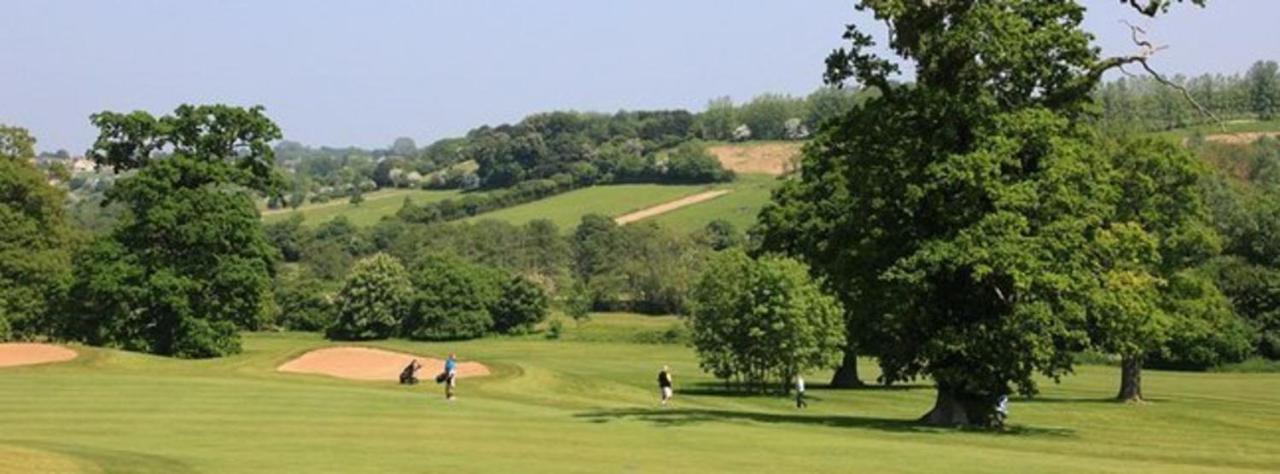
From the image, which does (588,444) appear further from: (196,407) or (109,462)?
(196,407)

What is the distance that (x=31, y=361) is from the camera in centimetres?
5700

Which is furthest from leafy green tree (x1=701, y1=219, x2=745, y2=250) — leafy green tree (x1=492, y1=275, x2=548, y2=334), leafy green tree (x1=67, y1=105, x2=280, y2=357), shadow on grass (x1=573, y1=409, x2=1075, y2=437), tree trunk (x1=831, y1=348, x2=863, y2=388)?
shadow on grass (x1=573, y1=409, x2=1075, y2=437)

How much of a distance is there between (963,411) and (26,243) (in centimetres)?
6493

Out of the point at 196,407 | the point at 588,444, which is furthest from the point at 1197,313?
the point at 196,407

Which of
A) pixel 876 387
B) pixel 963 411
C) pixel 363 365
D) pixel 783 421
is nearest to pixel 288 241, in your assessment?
pixel 876 387

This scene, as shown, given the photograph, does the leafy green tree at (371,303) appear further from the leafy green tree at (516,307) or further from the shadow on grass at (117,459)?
the shadow on grass at (117,459)

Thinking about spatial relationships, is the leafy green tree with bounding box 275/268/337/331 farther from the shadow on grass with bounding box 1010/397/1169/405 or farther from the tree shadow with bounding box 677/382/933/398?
the shadow on grass with bounding box 1010/397/1169/405

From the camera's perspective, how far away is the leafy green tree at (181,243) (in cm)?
7031

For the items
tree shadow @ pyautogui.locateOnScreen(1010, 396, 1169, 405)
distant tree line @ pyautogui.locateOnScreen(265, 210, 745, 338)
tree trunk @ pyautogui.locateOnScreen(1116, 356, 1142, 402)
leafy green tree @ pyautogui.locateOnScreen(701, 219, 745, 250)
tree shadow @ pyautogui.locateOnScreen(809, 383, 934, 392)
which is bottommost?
tree shadow @ pyautogui.locateOnScreen(809, 383, 934, 392)

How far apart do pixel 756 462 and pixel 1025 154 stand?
15868 millimetres

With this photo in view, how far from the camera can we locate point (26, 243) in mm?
82688

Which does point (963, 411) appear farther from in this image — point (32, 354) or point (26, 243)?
point (26, 243)

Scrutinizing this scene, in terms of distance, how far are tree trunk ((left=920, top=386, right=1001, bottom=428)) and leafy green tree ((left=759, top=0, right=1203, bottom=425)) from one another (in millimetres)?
47

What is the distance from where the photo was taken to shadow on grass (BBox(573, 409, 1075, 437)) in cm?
3784
